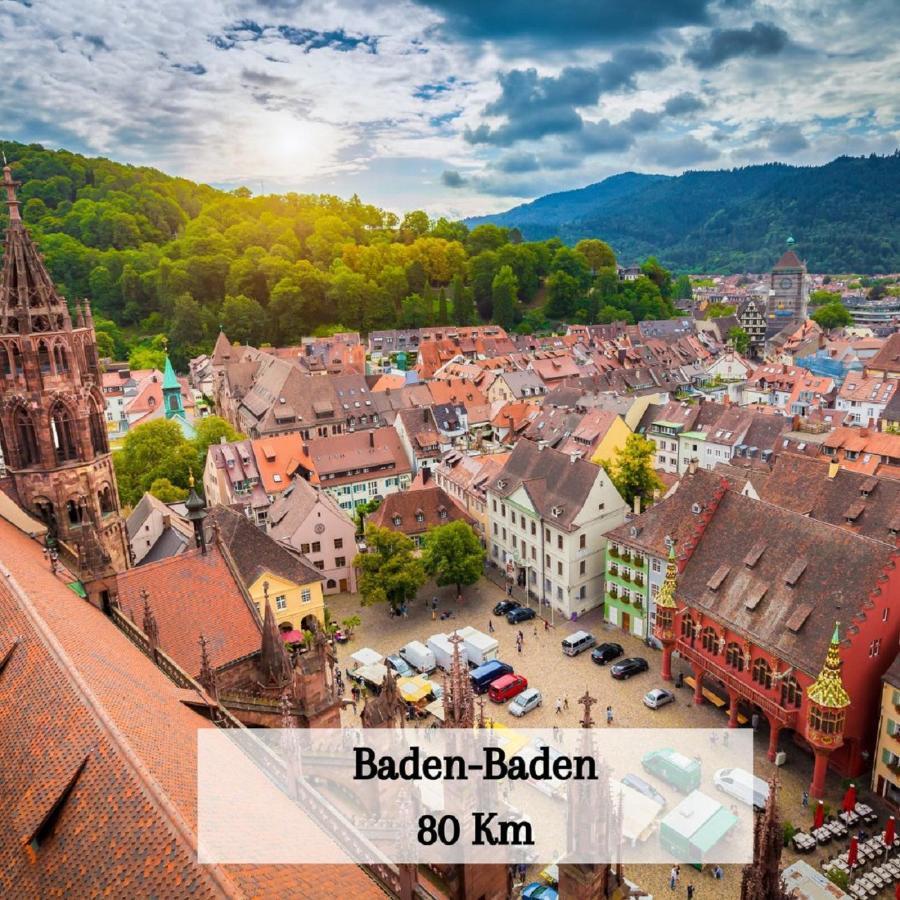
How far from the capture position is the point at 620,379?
107312 mm

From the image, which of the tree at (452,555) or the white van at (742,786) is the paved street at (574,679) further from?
the tree at (452,555)

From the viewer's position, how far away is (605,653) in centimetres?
4222

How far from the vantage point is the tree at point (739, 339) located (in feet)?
530

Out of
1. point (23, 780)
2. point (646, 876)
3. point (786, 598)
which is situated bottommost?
point (646, 876)

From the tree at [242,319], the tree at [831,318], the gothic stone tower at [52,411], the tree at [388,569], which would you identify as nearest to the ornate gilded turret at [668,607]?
the tree at [388,569]

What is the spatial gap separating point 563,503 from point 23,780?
38.5m

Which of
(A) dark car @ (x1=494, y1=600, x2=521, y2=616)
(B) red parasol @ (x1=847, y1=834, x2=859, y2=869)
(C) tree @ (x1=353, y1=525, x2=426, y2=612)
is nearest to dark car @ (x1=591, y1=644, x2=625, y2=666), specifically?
(A) dark car @ (x1=494, y1=600, x2=521, y2=616)

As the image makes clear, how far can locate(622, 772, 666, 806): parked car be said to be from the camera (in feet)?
102

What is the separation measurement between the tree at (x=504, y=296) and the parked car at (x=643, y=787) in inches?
4911

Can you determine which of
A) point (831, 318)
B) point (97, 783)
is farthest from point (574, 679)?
point (831, 318)

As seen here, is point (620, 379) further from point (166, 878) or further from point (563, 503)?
point (166, 878)

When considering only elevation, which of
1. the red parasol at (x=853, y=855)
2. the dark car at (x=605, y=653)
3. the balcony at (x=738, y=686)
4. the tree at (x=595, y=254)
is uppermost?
the tree at (x=595, y=254)

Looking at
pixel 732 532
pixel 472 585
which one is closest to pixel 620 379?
pixel 472 585

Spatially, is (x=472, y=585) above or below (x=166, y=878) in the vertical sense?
below
